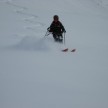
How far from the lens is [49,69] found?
17.8 ft

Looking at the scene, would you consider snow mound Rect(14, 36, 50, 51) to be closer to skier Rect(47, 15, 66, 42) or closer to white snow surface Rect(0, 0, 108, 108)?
white snow surface Rect(0, 0, 108, 108)

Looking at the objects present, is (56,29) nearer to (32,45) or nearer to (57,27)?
(57,27)

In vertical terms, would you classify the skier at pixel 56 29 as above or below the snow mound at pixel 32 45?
above

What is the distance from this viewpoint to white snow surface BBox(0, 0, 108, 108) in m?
4.11

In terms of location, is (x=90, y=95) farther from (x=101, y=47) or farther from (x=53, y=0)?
(x=53, y=0)

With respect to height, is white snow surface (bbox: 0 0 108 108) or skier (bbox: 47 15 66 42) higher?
skier (bbox: 47 15 66 42)

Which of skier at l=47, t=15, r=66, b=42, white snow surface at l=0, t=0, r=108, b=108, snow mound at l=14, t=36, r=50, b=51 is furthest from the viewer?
skier at l=47, t=15, r=66, b=42

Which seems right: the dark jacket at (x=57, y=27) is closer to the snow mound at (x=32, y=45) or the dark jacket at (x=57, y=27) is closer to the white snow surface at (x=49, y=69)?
the white snow surface at (x=49, y=69)

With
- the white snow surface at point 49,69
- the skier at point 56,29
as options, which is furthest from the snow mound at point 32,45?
the skier at point 56,29

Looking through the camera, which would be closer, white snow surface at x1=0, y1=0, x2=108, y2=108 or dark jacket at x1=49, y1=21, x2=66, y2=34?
white snow surface at x1=0, y1=0, x2=108, y2=108

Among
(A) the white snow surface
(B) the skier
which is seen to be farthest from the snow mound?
(B) the skier

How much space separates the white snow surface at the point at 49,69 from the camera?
4.11 m

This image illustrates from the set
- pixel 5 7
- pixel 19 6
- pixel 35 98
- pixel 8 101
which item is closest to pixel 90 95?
pixel 35 98

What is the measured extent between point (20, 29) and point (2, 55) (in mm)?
3282
